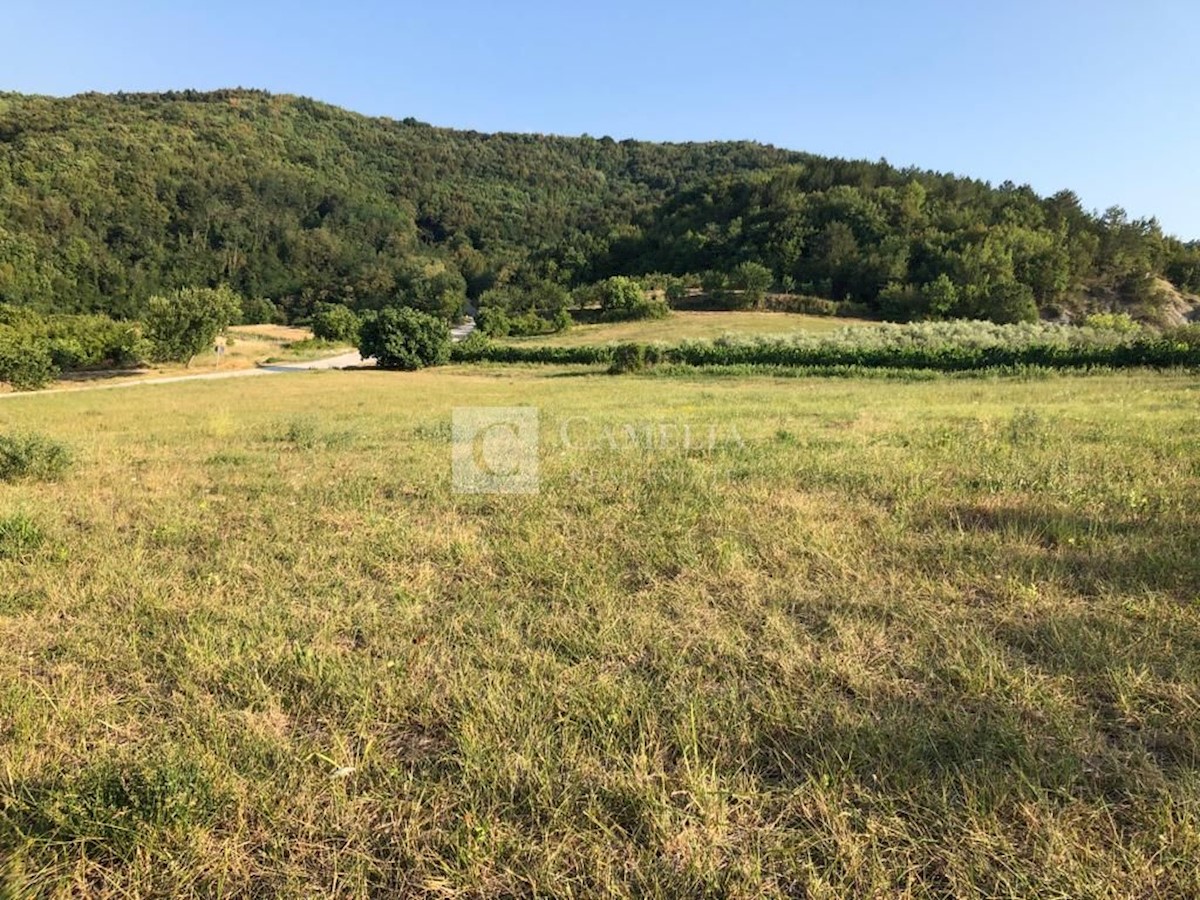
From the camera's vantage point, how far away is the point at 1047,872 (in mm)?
1928

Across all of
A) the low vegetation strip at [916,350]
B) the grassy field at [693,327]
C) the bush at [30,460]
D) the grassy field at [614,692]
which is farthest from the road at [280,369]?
the grassy field at [614,692]

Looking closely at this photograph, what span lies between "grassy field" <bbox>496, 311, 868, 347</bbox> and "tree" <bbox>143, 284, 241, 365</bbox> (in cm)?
2465

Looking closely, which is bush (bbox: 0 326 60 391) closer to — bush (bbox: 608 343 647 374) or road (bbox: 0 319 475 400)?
road (bbox: 0 319 475 400)

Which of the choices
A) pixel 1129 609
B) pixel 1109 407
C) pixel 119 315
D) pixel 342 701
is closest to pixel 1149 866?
pixel 1129 609

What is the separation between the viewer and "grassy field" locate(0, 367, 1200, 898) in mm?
2047

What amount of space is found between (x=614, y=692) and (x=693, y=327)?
62.8 meters

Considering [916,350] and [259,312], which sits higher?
[259,312]

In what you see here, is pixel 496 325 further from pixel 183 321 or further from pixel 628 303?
pixel 183 321

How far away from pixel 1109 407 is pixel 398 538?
14.7m

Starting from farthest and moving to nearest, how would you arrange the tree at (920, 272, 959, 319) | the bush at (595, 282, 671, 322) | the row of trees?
the bush at (595, 282, 671, 322) → the tree at (920, 272, 959, 319) → the row of trees

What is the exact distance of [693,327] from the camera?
63.5m

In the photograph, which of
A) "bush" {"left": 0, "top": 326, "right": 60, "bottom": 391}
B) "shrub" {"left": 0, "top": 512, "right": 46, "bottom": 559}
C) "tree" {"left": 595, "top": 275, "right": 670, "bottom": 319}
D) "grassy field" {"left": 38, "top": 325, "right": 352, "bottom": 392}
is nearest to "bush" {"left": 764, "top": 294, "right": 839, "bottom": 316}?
"tree" {"left": 595, "top": 275, "right": 670, "bottom": 319}

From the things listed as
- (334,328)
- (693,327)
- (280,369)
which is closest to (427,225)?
(334,328)

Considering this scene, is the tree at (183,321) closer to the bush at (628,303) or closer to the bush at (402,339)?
the bush at (402,339)
